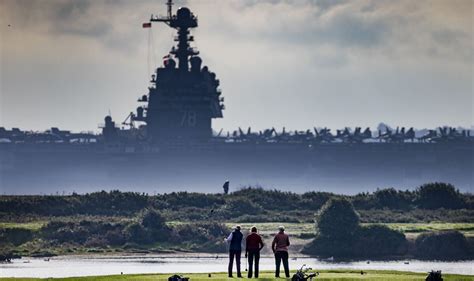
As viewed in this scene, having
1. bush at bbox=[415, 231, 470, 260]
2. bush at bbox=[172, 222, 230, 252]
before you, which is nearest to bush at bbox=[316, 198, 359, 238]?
bush at bbox=[415, 231, 470, 260]

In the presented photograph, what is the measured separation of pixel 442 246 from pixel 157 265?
13.3 metres

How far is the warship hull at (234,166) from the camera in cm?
16412

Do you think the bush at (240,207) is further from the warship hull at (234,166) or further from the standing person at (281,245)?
the warship hull at (234,166)

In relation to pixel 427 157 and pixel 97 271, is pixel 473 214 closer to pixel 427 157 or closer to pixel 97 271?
pixel 97 271

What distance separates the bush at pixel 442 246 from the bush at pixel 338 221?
285 cm

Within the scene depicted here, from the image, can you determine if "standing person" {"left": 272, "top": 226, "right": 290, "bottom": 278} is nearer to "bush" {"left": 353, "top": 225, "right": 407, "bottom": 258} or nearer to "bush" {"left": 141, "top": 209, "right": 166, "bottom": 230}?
"bush" {"left": 353, "top": 225, "right": 407, "bottom": 258}

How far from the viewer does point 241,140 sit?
545 feet

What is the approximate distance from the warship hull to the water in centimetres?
9787

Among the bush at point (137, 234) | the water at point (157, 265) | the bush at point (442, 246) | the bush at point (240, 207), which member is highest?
the bush at point (240, 207)

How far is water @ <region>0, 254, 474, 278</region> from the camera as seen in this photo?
179 feet

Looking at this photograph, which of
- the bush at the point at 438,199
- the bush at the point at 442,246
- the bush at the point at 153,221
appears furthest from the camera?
the bush at the point at 438,199

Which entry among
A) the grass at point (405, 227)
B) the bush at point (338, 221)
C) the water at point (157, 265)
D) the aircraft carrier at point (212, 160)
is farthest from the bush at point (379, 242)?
the aircraft carrier at point (212, 160)

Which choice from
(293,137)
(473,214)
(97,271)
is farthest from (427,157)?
(97,271)

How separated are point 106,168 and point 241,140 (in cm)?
1446
